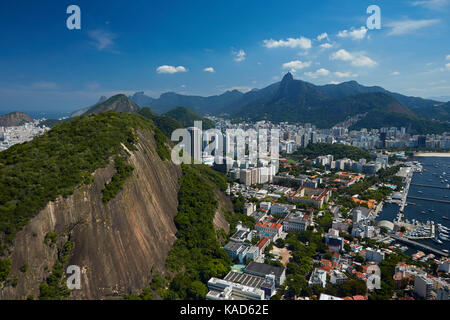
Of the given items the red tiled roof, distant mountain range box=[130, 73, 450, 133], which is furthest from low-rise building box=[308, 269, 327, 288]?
distant mountain range box=[130, 73, 450, 133]

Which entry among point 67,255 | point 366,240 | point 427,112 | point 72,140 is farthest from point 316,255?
point 427,112

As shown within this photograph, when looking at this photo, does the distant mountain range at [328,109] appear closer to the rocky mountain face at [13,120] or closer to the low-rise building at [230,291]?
the rocky mountain face at [13,120]

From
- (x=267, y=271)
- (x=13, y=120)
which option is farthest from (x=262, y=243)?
(x=13, y=120)

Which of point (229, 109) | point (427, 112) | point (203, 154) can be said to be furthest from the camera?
point (229, 109)

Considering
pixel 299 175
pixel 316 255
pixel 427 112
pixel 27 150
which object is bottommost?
pixel 316 255

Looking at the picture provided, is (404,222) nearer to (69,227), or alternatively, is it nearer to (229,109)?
(69,227)

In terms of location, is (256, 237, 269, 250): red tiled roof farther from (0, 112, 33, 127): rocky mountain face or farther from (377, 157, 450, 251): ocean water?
(0, 112, 33, 127): rocky mountain face

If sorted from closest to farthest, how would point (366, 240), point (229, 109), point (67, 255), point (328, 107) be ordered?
point (67, 255) < point (366, 240) < point (328, 107) < point (229, 109)

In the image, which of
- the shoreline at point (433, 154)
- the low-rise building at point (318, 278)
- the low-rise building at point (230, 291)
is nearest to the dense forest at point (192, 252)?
the low-rise building at point (230, 291)
